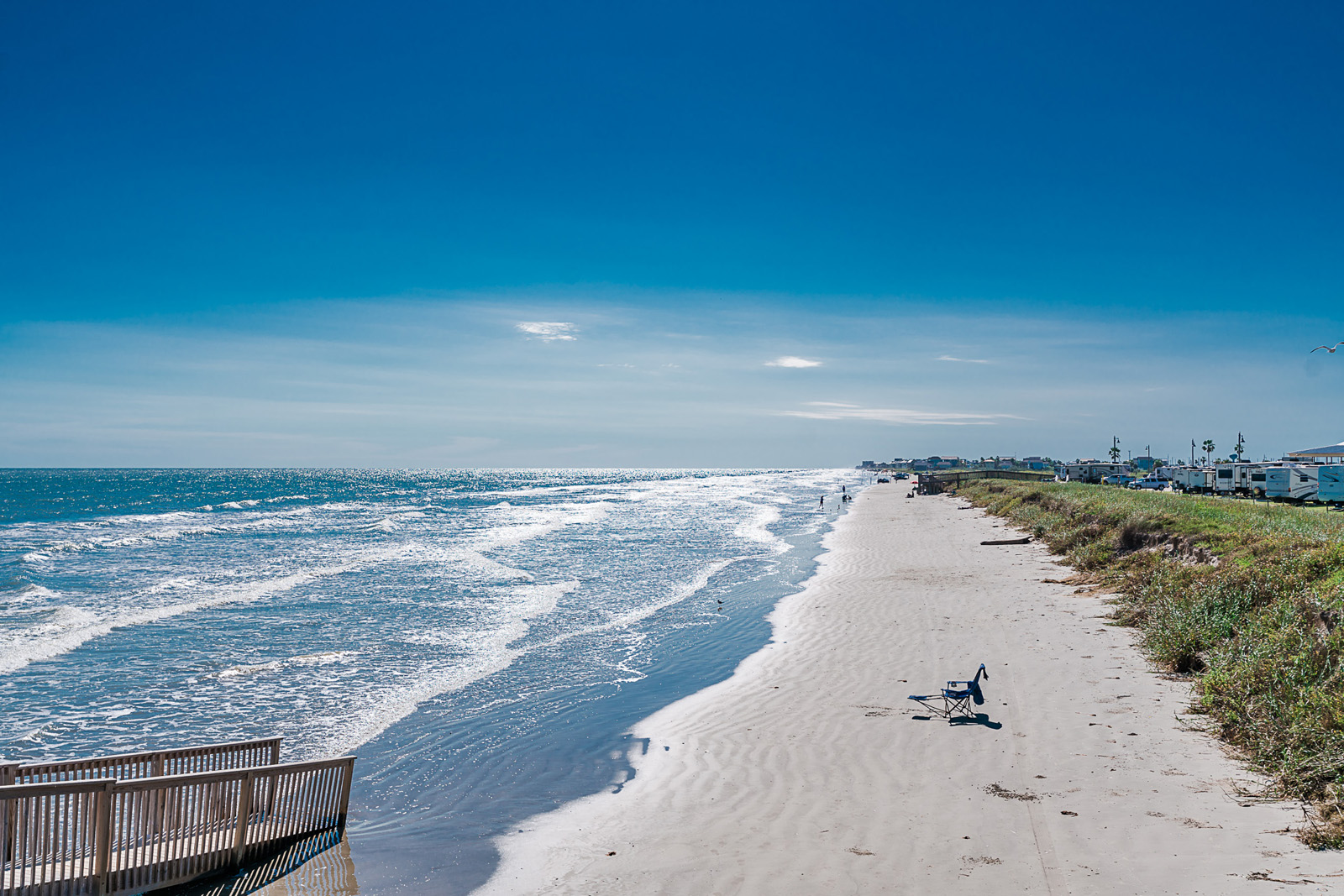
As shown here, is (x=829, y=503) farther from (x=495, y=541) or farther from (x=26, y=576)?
(x=26, y=576)

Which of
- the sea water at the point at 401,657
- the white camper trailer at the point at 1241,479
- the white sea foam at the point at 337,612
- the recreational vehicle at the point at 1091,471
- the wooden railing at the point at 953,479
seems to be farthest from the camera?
the wooden railing at the point at 953,479

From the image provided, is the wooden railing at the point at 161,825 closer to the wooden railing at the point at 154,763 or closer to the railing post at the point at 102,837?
the railing post at the point at 102,837

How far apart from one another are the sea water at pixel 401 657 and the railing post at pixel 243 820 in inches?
43.2

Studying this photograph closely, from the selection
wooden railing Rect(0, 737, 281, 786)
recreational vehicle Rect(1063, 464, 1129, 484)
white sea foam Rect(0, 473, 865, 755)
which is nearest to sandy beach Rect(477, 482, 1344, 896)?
wooden railing Rect(0, 737, 281, 786)

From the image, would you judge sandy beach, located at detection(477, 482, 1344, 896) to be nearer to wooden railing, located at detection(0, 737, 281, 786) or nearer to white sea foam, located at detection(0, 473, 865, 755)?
wooden railing, located at detection(0, 737, 281, 786)

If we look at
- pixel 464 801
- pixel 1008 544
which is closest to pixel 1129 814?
pixel 464 801

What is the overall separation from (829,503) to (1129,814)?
72.4 m

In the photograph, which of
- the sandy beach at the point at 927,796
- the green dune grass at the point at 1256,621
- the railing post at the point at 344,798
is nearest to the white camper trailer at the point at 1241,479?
the green dune grass at the point at 1256,621

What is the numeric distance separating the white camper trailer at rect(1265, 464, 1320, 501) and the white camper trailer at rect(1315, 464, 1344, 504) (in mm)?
634

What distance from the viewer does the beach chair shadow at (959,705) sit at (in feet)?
34.0

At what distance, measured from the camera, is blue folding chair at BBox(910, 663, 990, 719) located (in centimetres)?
1066

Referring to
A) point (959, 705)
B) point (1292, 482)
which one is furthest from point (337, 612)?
point (1292, 482)

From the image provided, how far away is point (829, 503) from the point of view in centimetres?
7856

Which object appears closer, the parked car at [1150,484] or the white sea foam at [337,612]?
the white sea foam at [337,612]
